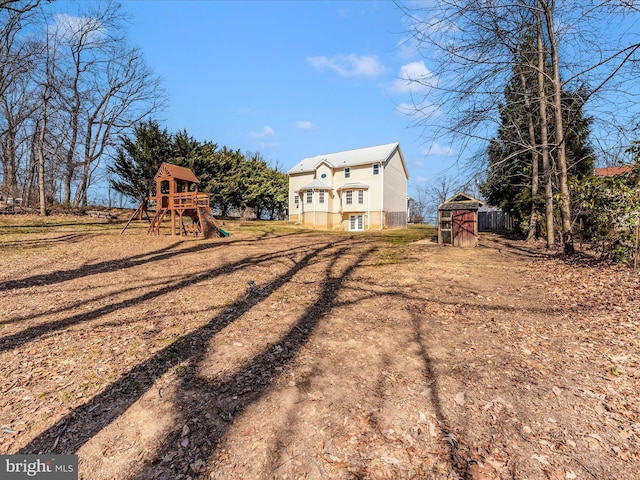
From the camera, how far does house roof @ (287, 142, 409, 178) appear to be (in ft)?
100.0

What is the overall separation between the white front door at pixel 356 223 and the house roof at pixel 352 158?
16.9 feet

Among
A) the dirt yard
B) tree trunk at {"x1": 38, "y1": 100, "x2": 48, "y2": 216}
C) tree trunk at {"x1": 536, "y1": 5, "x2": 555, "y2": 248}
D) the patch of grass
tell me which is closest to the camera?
the dirt yard

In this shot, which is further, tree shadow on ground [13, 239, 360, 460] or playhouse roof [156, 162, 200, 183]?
playhouse roof [156, 162, 200, 183]

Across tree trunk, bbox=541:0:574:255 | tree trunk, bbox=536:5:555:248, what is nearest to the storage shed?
tree trunk, bbox=536:5:555:248

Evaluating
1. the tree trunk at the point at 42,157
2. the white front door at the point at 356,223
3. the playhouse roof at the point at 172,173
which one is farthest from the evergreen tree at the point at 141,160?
the white front door at the point at 356,223

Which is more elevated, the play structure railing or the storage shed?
the play structure railing

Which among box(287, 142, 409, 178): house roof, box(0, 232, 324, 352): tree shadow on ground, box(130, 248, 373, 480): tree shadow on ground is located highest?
box(287, 142, 409, 178): house roof

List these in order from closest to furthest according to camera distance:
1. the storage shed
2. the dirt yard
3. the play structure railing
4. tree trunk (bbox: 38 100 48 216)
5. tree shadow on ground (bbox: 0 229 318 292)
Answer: the dirt yard → tree shadow on ground (bbox: 0 229 318 292) → the storage shed → the play structure railing → tree trunk (bbox: 38 100 48 216)

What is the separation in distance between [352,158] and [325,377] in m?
30.5

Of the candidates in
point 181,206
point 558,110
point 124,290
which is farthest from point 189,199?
point 558,110

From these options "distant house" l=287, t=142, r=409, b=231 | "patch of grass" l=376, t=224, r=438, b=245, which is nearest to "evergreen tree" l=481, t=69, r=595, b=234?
"patch of grass" l=376, t=224, r=438, b=245

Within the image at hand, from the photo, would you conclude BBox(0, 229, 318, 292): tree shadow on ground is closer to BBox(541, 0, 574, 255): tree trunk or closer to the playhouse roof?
the playhouse roof

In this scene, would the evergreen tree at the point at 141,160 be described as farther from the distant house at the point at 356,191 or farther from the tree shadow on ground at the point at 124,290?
the tree shadow on ground at the point at 124,290

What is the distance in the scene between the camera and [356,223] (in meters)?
31.1
